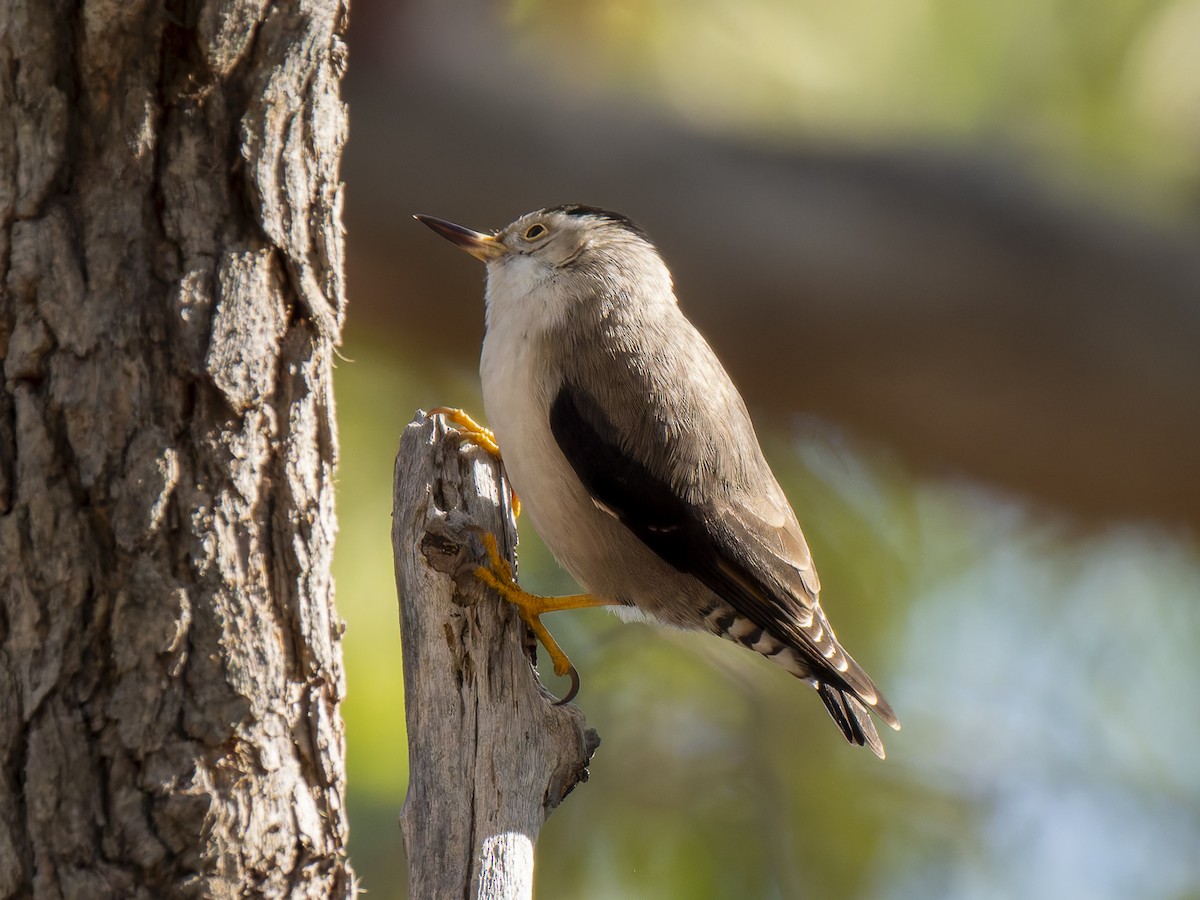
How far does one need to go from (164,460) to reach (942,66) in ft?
15.0

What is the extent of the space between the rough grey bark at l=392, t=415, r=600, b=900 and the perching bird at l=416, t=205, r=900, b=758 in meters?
0.49

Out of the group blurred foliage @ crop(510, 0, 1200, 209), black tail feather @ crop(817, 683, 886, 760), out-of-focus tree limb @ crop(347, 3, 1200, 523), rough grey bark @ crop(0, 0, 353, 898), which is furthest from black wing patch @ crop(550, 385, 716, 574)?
blurred foliage @ crop(510, 0, 1200, 209)

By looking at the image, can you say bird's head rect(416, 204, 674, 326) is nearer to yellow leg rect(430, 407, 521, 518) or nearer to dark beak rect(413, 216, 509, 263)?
dark beak rect(413, 216, 509, 263)

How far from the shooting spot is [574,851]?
189 inches

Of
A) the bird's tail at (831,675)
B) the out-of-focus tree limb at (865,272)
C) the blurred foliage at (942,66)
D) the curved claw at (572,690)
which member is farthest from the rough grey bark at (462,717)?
the blurred foliage at (942,66)

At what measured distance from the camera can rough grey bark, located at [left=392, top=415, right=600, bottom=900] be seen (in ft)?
7.84

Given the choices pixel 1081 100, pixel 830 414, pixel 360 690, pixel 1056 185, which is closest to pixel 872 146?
pixel 1056 185

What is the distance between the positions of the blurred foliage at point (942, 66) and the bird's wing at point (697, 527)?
81.0 inches

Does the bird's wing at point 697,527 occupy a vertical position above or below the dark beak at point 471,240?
below

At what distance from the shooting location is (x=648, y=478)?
338cm

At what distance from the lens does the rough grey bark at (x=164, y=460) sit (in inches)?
82.2

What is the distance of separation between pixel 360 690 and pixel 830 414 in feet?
6.34

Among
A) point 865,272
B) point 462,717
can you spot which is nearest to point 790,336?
point 865,272

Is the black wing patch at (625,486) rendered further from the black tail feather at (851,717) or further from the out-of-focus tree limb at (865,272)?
the out-of-focus tree limb at (865,272)
